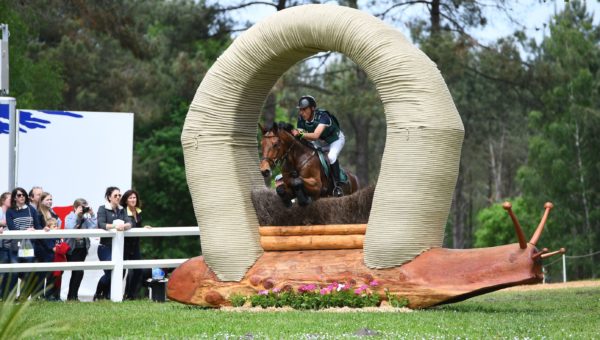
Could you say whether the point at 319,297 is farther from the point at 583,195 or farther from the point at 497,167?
the point at 497,167

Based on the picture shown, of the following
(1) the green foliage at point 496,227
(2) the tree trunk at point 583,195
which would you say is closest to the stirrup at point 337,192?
(2) the tree trunk at point 583,195

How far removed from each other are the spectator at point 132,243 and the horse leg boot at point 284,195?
3326 millimetres

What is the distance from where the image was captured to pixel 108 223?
14961 mm

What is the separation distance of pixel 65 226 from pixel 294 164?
16.3 ft

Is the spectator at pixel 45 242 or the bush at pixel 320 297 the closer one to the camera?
the bush at pixel 320 297

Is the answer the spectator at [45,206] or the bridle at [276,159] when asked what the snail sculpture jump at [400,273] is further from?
the spectator at [45,206]

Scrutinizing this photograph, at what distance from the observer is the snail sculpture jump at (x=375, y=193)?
11.3m

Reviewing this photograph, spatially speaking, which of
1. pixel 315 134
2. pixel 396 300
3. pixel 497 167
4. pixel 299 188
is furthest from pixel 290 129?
pixel 497 167

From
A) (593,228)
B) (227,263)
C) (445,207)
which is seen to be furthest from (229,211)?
(593,228)

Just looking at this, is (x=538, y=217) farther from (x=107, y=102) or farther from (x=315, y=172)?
(x=315, y=172)

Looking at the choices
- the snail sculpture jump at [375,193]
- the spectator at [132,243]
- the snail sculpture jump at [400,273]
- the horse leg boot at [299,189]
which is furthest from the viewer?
the spectator at [132,243]

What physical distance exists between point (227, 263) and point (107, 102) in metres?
26.7

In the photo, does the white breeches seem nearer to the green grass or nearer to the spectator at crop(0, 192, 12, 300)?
the green grass

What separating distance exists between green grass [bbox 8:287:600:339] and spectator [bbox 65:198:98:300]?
8.16ft
